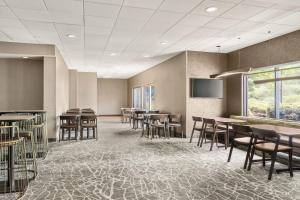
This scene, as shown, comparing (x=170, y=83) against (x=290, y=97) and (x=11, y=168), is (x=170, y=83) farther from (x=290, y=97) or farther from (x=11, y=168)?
(x=11, y=168)

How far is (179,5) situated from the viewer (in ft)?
12.2

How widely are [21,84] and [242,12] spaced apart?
6.41 meters

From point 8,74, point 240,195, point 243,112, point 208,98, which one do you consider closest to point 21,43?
point 8,74

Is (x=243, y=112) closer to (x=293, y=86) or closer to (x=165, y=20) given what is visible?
(x=293, y=86)

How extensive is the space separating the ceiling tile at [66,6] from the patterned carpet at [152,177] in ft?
9.30

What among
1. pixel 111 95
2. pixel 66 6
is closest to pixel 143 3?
pixel 66 6

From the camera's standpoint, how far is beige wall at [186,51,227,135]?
278 inches

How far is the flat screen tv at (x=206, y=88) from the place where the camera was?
7051mm

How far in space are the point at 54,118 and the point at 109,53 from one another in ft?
9.40

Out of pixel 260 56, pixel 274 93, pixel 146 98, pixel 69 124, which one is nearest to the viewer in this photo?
pixel 274 93

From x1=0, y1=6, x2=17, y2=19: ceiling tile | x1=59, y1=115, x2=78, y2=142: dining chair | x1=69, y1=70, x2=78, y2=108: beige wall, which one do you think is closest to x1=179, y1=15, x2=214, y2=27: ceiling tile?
x1=0, y1=6, x2=17, y2=19: ceiling tile

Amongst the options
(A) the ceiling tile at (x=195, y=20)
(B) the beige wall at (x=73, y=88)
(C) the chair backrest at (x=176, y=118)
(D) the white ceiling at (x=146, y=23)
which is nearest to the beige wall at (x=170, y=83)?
(C) the chair backrest at (x=176, y=118)

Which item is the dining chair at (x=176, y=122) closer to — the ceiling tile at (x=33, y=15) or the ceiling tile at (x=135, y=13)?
the ceiling tile at (x=135, y=13)

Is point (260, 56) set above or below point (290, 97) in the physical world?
above
